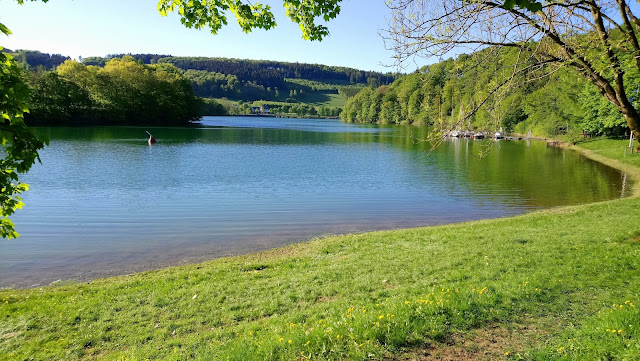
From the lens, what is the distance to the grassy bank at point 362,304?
17.6ft

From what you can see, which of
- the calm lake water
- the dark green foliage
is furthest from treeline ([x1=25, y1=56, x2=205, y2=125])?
the dark green foliage

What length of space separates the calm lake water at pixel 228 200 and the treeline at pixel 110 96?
4912 cm

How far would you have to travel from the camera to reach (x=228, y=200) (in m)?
22.7

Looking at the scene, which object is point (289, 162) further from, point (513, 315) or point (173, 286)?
point (513, 315)

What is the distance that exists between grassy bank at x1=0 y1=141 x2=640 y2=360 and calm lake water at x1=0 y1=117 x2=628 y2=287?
2.93 meters

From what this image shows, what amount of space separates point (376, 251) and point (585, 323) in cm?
695

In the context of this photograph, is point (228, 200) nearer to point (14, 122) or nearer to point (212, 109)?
point (14, 122)

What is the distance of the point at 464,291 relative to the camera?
7.13 meters

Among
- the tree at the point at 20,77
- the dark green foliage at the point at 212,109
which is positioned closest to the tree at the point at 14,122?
the tree at the point at 20,77

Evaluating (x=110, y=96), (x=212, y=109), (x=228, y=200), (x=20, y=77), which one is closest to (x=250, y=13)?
(x=20, y=77)

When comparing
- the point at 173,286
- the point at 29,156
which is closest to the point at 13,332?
the point at 173,286

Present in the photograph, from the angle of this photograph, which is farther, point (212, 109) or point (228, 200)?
point (212, 109)

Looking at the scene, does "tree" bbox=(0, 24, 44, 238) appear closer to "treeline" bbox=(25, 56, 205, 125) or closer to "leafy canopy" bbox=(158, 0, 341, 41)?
"leafy canopy" bbox=(158, 0, 341, 41)

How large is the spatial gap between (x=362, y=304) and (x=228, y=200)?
1649cm
